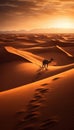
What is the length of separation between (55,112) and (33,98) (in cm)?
139

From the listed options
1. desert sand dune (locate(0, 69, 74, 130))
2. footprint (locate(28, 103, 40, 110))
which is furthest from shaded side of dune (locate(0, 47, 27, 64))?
footprint (locate(28, 103, 40, 110))

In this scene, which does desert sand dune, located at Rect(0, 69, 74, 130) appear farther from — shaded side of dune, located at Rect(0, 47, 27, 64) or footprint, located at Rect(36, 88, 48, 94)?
shaded side of dune, located at Rect(0, 47, 27, 64)

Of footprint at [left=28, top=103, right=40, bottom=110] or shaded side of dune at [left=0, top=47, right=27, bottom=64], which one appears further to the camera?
shaded side of dune at [left=0, top=47, right=27, bottom=64]

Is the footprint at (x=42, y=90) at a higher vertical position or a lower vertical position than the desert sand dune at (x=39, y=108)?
lower

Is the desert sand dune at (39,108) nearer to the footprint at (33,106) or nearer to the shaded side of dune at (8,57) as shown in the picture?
the footprint at (33,106)

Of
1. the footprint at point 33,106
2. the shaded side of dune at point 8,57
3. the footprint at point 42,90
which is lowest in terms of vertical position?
the shaded side of dune at point 8,57

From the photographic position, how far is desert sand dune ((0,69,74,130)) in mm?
4692

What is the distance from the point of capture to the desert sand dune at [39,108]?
4.69m

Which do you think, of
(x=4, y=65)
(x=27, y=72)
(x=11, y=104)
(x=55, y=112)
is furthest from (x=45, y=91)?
(x=4, y=65)

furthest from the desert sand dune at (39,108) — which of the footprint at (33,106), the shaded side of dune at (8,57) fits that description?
the shaded side of dune at (8,57)

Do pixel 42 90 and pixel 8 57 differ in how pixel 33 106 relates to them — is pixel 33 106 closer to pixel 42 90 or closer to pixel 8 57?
pixel 42 90

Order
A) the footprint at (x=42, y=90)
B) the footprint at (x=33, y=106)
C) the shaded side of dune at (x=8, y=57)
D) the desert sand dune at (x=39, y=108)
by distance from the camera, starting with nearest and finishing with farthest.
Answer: the desert sand dune at (x=39, y=108)
the footprint at (x=33, y=106)
the footprint at (x=42, y=90)
the shaded side of dune at (x=8, y=57)

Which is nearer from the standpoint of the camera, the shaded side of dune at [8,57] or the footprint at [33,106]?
the footprint at [33,106]

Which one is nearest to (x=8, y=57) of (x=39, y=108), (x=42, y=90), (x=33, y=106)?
(x=42, y=90)
